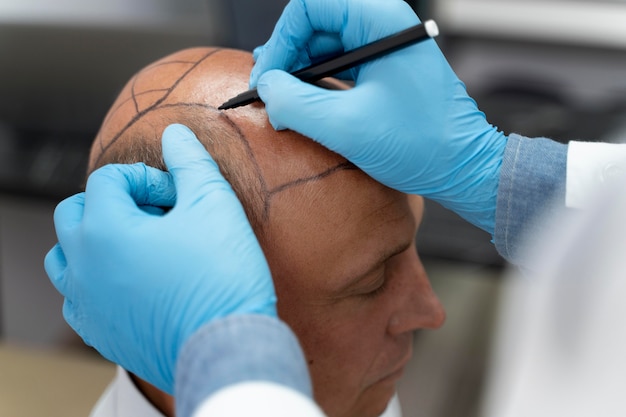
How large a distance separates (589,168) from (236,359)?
628mm

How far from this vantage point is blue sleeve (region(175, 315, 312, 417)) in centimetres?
73

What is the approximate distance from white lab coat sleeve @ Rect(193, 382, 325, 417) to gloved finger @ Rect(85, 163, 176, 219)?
313mm

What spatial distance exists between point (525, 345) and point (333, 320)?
54 cm

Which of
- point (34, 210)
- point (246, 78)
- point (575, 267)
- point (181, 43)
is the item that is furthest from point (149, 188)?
point (34, 210)

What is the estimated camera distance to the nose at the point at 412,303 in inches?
43.8

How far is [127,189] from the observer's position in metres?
0.93

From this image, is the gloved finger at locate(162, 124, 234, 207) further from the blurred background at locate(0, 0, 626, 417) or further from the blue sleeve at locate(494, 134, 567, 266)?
the blurred background at locate(0, 0, 626, 417)

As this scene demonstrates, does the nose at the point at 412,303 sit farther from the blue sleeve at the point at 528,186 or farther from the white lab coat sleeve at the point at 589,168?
the white lab coat sleeve at the point at 589,168

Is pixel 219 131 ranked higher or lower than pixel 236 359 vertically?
higher

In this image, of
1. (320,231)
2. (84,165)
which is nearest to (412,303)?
(320,231)

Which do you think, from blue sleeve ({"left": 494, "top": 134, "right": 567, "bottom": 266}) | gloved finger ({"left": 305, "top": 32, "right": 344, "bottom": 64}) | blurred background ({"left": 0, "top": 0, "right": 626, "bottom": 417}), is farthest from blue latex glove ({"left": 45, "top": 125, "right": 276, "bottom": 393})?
blurred background ({"left": 0, "top": 0, "right": 626, "bottom": 417})

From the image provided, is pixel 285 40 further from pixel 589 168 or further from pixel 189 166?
pixel 589 168

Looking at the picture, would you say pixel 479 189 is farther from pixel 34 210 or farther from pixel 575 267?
pixel 34 210

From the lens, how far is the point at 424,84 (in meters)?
0.98
